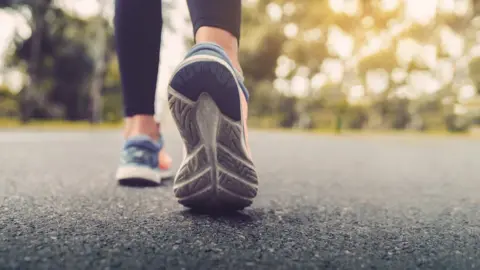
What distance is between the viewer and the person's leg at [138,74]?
1472 mm

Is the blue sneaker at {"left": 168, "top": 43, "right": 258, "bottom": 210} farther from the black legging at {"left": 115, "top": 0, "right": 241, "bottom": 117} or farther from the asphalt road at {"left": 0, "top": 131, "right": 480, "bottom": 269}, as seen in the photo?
the black legging at {"left": 115, "top": 0, "right": 241, "bottom": 117}

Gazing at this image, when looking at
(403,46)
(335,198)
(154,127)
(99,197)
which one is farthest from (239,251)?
(403,46)

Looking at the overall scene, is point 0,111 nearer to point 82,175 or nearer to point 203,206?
point 82,175

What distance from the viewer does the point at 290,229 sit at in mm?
941

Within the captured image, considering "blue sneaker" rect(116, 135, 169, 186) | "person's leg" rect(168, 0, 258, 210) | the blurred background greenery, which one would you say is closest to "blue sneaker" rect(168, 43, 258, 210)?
"person's leg" rect(168, 0, 258, 210)

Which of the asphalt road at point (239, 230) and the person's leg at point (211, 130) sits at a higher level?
the person's leg at point (211, 130)

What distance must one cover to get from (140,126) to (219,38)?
56cm

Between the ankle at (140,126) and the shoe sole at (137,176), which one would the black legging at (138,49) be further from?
the shoe sole at (137,176)

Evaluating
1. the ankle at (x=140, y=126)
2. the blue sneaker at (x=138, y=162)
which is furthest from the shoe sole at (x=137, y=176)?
the ankle at (x=140, y=126)

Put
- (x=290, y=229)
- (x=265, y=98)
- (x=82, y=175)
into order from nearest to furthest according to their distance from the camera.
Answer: (x=290, y=229) < (x=82, y=175) < (x=265, y=98)

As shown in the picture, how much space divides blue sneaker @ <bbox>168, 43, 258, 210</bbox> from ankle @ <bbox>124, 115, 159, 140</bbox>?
57 cm

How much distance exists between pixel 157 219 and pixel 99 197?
15.0 inches

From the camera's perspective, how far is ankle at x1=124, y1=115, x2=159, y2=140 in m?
Result: 1.55

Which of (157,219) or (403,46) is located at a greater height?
(403,46)
